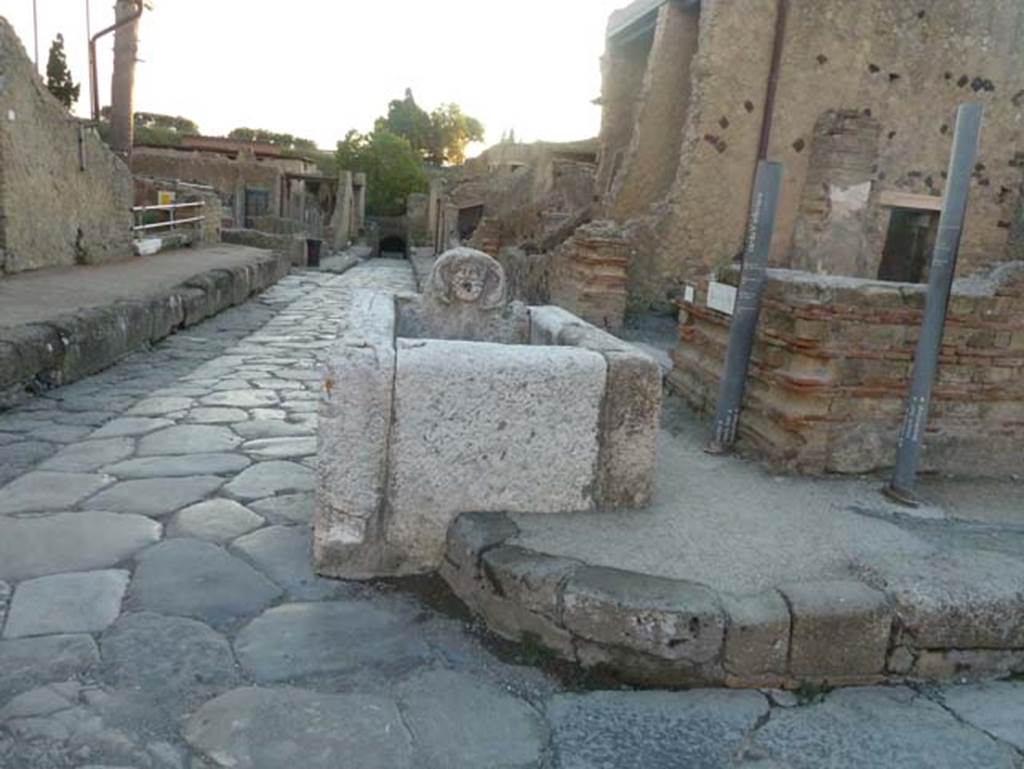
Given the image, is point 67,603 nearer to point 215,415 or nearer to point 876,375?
point 215,415

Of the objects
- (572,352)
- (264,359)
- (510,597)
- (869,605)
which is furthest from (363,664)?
(264,359)

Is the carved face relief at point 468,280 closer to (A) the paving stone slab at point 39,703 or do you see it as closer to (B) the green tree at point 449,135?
(A) the paving stone slab at point 39,703

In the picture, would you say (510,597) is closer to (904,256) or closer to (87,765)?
(87,765)

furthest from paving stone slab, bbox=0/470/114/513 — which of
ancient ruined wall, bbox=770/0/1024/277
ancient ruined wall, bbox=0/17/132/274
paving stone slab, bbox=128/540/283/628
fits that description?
ancient ruined wall, bbox=770/0/1024/277

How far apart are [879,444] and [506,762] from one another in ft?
8.35

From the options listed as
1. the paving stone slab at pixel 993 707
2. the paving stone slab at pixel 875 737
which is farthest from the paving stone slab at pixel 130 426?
the paving stone slab at pixel 993 707

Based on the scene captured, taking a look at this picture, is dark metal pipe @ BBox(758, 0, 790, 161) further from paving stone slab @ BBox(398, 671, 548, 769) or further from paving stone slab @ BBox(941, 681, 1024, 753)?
paving stone slab @ BBox(398, 671, 548, 769)

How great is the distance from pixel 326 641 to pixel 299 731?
42cm

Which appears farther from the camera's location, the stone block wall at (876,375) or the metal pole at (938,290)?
the stone block wall at (876,375)

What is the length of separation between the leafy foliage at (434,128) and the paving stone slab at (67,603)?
1909 inches

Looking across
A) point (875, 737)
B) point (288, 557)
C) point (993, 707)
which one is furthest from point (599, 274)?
point (875, 737)

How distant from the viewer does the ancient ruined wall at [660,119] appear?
398 inches

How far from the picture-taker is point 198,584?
8.72ft

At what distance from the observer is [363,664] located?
2.27 m
